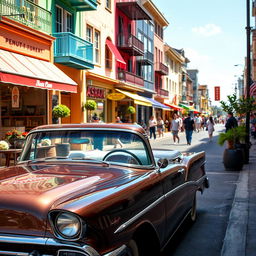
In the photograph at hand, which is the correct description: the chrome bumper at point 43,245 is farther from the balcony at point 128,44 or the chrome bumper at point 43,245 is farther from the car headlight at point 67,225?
the balcony at point 128,44

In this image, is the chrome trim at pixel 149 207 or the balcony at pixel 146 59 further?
the balcony at pixel 146 59

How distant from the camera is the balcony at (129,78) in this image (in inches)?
1047

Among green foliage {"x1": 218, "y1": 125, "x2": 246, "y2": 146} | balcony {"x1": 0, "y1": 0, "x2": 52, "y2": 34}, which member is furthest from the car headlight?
balcony {"x1": 0, "y1": 0, "x2": 52, "y2": 34}

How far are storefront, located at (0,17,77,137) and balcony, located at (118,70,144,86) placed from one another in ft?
35.2

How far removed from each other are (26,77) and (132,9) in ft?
58.4

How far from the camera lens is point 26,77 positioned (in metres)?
11.8

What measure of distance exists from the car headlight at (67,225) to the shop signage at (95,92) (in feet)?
63.3

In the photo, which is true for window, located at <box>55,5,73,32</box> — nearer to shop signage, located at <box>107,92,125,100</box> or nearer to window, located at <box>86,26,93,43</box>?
window, located at <box>86,26,93,43</box>

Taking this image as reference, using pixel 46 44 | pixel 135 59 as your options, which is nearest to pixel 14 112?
pixel 46 44

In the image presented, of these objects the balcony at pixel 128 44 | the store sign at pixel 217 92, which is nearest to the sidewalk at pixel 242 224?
the balcony at pixel 128 44

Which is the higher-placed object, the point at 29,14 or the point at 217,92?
the point at 217,92

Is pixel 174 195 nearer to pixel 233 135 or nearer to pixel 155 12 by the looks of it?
pixel 233 135

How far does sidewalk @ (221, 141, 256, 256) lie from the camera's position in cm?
440

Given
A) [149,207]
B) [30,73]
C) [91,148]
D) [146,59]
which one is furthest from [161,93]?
[149,207]
